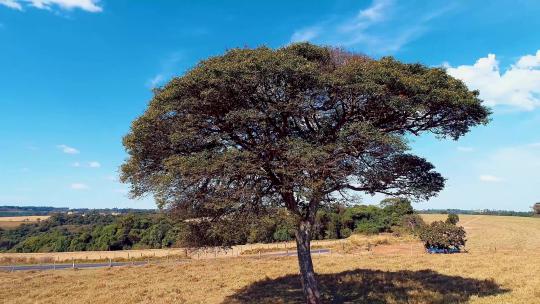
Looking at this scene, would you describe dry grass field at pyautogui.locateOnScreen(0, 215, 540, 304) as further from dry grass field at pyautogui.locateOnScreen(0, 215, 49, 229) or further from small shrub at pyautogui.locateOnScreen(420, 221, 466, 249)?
dry grass field at pyautogui.locateOnScreen(0, 215, 49, 229)

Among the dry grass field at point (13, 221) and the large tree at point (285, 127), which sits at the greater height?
the large tree at point (285, 127)

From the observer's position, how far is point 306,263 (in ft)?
58.3

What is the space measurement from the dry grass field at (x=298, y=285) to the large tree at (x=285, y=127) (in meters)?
5.65

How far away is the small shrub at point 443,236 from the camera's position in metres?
43.8

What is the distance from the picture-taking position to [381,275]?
2630 cm

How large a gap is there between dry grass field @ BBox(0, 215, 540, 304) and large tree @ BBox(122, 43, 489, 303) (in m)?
5.65

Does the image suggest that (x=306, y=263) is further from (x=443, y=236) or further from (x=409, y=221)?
(x=409, y=221)

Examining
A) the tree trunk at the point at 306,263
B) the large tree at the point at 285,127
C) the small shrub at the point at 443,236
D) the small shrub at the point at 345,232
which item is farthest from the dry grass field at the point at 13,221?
the tree trunk at the point at 306,263

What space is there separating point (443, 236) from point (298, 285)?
2556 centimetres

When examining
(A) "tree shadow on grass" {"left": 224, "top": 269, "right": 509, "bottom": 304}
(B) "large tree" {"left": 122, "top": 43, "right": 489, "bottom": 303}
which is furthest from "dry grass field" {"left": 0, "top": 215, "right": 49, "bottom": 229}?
(B) "large tree" {"left": 122, "top": 43, "right": 489, "bottom": 303}

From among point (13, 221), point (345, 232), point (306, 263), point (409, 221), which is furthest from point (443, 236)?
point (13, 221)

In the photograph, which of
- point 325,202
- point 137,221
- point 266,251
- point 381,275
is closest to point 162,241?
point 137,221

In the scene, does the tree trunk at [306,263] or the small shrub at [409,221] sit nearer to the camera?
the tree trunk at [306,263]

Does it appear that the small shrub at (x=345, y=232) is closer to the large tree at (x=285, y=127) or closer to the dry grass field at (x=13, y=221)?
the large tree at (x=285, y=127)
